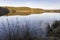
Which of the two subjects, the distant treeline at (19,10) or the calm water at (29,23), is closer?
the calm water at (29,23)

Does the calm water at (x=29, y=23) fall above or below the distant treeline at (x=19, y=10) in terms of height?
below

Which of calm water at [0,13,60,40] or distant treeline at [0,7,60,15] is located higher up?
→ distant treeline at [0,7,60,15]

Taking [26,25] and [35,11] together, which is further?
[35,11]

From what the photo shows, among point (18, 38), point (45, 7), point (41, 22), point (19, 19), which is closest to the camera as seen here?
point (18, 38)

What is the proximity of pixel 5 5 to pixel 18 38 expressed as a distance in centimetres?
121

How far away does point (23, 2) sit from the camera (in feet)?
12.8

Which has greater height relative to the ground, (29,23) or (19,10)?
(19,10)

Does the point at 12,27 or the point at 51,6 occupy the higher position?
the point at 51,6

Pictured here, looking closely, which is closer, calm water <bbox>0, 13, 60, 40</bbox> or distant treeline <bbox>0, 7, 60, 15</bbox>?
calm water <bbox>0, 13, 60, 40</bbox>

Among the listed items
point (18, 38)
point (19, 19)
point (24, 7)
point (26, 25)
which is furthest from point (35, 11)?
point (18, 38)

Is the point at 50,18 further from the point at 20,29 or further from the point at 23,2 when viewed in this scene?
the point at 20,29

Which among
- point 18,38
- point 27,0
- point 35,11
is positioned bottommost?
point 18,38

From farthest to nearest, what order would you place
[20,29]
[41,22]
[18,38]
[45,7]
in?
[45,7] < [41,22] < [20,29] < [18,38]

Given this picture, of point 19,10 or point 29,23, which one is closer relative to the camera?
point 29,23
